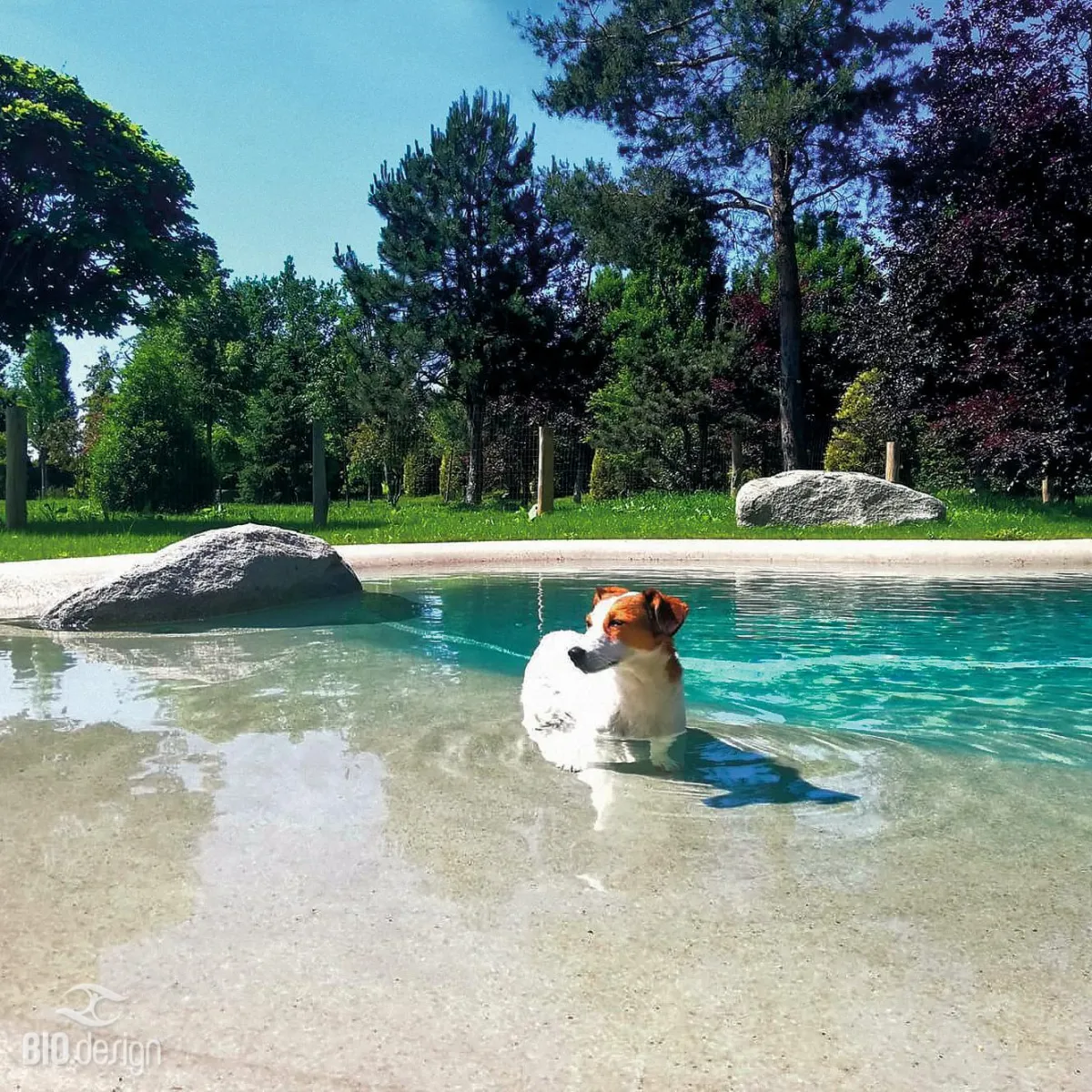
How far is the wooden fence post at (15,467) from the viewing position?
17.1 meters

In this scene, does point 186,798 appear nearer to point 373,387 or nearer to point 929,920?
point 929,920

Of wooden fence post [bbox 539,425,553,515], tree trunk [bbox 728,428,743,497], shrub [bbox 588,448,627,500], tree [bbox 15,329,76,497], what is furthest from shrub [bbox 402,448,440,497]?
wooden fence post [bbox 539,425,553,515]

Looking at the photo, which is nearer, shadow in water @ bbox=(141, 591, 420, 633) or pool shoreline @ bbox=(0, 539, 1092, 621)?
shadow in water @ bbox=(141, 591, 420, 633)

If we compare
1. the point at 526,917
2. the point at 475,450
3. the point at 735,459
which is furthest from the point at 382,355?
the point at 526,917

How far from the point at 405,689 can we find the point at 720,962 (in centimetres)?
356

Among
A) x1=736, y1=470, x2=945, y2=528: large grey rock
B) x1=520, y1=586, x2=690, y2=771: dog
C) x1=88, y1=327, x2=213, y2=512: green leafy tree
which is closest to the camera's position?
x1=520, y1=586, x2=690, y2=771: dog

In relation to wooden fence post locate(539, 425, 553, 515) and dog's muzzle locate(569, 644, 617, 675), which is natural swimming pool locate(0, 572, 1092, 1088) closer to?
dog's muzzle locate(569, 644, 617, 675)

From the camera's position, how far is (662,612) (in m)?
4.01

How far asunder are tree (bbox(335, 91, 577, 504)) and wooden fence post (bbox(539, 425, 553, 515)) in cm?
749

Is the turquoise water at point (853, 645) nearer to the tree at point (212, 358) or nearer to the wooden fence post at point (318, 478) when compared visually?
the wooden fence post at point (318, 478)

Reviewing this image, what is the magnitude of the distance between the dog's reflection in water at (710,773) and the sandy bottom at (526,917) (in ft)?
0.10

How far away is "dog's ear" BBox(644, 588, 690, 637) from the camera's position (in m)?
4.00

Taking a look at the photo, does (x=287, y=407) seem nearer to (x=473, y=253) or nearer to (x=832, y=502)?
(x=473, y=253)

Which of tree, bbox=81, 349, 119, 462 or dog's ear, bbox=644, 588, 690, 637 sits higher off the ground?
tree, bbox=81, 349, 119, 462
